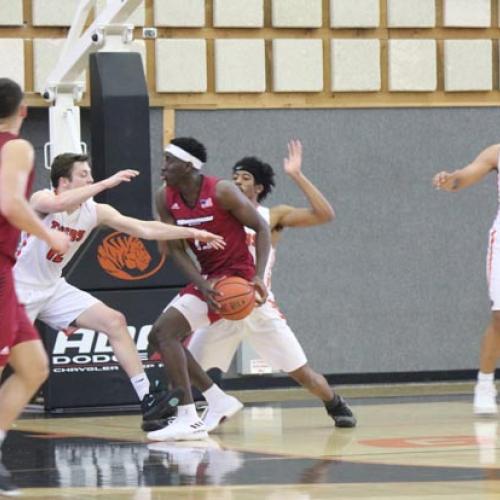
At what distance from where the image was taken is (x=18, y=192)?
7.26 metres

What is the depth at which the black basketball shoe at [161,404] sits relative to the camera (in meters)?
10.1

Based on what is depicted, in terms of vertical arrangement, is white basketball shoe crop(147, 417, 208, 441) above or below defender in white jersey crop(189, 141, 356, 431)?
below

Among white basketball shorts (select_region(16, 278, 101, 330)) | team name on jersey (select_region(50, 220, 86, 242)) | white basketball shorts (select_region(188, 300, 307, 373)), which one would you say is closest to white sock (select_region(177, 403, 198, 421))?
white basketball shorts (select_region(188, 300, 307, 373))

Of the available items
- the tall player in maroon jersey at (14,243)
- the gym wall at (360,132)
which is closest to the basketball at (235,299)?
the tall player in maroon jersey at (14,243)

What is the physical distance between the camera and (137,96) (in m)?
13.1

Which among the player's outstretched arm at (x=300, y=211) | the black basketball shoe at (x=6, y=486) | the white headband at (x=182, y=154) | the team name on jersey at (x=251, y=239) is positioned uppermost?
the white headband at (x=182, y=154)

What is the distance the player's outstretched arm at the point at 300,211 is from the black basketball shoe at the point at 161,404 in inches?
60.2

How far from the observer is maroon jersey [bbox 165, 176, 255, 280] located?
10281 millimetres

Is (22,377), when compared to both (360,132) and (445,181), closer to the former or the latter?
(445,181)

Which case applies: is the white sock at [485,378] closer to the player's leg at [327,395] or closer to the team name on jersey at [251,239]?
the player's leg at [327,395]

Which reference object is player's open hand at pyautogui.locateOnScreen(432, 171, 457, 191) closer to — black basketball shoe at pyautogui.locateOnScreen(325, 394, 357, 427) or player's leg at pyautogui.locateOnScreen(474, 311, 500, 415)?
player's leg at pyautogui.locateOnScreen(474, 311, 500, 415)

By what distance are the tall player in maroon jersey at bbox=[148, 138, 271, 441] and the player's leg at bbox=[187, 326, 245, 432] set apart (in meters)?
0.02

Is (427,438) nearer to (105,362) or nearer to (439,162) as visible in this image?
(105,362)

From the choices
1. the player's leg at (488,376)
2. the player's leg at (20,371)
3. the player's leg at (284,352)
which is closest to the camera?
the player's leg at (20,371)
